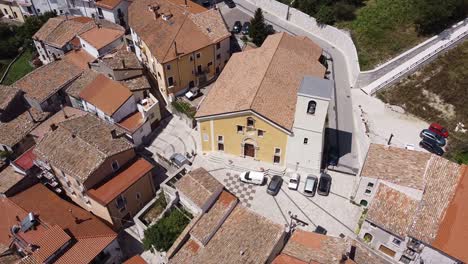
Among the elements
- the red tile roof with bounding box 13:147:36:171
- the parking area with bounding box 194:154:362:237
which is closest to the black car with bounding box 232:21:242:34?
the parking area with bounding box 194:154:362:237

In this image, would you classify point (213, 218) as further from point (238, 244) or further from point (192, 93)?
point (192, 93)

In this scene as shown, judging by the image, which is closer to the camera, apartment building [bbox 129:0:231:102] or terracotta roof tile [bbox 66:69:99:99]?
terracotta roof tile [bbox 66:69:99:99]

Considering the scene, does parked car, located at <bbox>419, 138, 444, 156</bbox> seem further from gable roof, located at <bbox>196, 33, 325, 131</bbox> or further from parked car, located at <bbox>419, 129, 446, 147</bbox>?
gable roof, located at <bbox>196, 33, 325, 131</bbox>

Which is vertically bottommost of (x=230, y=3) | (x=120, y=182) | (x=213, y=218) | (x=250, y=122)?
(x=120, y=182)

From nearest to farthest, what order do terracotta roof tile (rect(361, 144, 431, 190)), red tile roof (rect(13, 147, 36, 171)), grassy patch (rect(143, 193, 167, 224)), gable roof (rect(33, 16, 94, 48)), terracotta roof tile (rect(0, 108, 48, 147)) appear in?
terracotta roof tile (rect(361, 144, 431, 190)) < grassy patch (rect(143, 193, 167, 224)) < red tile roof (rect(13, 147, 36, 171)) < terracotta roof tile (rect(0, 108, 48, 147)) < gable roof (rect(33, 16, 94, 48))

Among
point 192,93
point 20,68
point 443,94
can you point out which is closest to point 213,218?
point 192,93

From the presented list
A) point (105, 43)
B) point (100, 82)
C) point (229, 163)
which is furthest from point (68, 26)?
point (229, 163)
